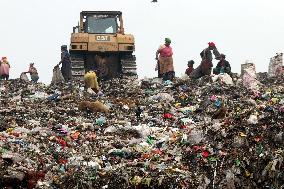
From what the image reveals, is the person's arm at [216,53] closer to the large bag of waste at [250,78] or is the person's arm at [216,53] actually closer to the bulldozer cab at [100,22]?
the large bag of waste at [250,78]

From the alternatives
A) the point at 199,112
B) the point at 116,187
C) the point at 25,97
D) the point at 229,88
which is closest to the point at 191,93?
the point at 229,88

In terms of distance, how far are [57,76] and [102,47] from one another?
1637mm

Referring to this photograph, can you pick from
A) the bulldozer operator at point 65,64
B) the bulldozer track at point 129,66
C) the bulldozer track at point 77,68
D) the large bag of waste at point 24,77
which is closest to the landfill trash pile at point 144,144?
the bulldozer track at point 77,68

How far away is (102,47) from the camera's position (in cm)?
1594

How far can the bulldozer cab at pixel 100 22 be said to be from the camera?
16250mm

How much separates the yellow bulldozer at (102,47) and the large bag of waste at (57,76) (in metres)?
0.42

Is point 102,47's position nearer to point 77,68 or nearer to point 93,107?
point 77,68

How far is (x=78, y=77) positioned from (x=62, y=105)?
173 inches

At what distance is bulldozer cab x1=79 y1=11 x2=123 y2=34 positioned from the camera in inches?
640

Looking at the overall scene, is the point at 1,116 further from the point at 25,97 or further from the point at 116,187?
the point at 116,187

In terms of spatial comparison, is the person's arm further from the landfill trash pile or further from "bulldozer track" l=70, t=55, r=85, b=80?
"bulldozer track" l=70, t=55, r=85, b=80

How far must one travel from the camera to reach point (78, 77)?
16219mm

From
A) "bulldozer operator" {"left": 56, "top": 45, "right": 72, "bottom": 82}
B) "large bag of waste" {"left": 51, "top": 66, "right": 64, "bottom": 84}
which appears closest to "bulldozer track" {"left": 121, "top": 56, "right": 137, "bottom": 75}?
"bulldozer operator" {"left": 56, "top": 45, "right": 72, "bottom": 82}

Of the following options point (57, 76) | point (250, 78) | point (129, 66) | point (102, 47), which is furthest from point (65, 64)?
point (250, 78)
